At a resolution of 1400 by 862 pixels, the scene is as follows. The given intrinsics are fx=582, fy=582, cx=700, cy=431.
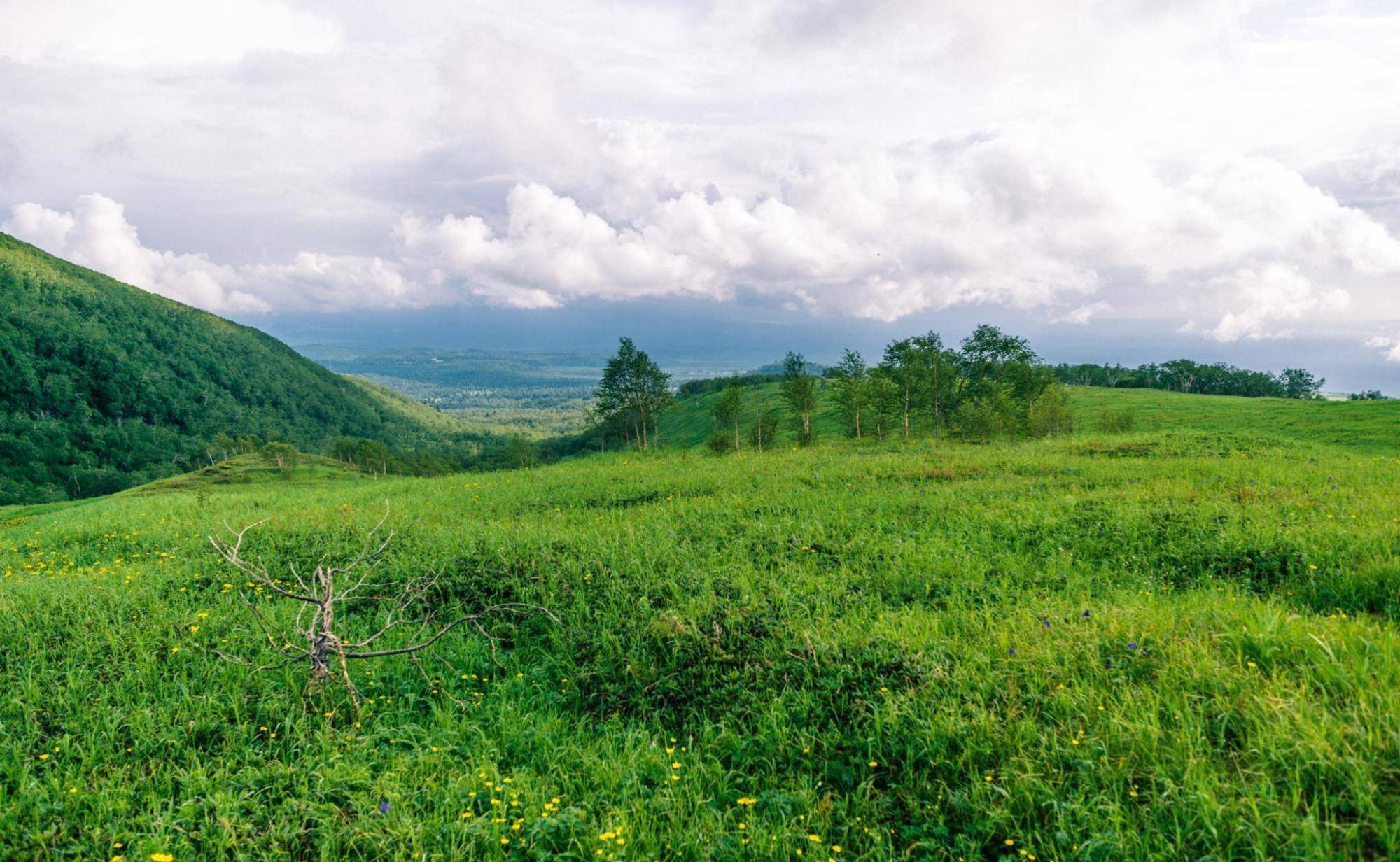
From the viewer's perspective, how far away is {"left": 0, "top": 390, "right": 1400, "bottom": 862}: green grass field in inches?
144

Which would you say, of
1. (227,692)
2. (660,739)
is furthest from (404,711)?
(660,739)

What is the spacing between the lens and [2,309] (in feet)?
591

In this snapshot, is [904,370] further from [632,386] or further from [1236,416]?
[1236,416]

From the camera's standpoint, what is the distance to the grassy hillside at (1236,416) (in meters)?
39.2

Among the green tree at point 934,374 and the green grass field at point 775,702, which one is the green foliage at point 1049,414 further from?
the green grass field at point 775,702

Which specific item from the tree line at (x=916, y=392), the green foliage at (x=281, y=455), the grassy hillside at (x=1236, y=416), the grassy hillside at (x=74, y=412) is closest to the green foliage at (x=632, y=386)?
the tree line at (x=916, y=392)

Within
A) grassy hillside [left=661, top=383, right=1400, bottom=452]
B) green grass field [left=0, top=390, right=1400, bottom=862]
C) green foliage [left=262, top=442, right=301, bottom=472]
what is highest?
grassy hillside [left=661, top=383, right=1400, bottom=452]

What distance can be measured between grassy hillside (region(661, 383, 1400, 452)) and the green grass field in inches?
933

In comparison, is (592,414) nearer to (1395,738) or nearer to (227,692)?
(227,692)

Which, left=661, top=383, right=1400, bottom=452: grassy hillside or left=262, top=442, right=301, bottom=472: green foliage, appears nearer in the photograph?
left=661, top=383, right=1400, bottom=452: grassy hillside

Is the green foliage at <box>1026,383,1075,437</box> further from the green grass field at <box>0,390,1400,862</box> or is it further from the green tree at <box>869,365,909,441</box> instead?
the green grass field at <box>0,390,1400,862</box>

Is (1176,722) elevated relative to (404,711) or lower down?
elevated

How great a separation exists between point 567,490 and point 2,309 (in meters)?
272

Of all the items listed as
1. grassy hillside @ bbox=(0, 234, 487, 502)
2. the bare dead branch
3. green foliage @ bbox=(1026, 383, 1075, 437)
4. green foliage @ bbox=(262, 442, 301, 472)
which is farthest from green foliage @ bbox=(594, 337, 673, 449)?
grassy hillside @ bbox=(0, 234, 487, 502)
